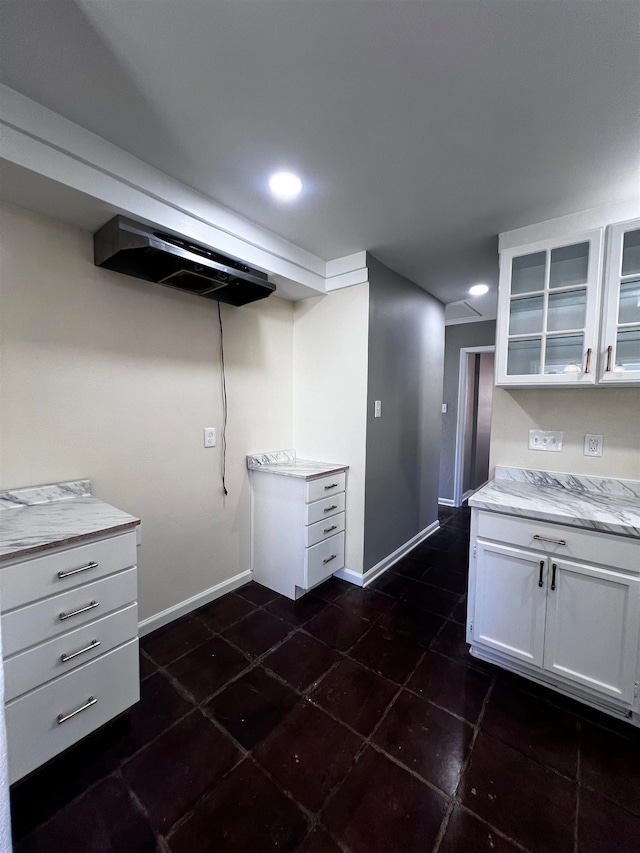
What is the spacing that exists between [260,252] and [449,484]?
148 inches

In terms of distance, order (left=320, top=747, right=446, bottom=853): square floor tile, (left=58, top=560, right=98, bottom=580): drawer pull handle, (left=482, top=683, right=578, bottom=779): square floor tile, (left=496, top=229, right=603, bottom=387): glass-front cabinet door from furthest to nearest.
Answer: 1. (left=496, top=229, right=603, bottom=387): glass-front cabinet door
2. (left=482, top=683, right=578, bottom=779): square floor tile
3. (left=58, top=560, right=98, bottom=580): drawer pull handle
4. (left=320, top=747, right=446, bottom=853): square floor tile

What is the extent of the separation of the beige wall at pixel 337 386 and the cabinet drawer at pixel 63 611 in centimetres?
159

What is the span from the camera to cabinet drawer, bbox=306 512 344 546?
2.34m

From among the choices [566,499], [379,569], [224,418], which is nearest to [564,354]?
[566,499]

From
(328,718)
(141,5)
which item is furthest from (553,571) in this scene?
(141,5)

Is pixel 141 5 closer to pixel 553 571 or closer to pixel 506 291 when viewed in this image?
pixel 506 291

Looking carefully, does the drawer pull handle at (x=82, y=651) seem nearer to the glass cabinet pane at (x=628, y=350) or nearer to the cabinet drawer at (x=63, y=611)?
the cabinet drawer at (x=63, y=611)

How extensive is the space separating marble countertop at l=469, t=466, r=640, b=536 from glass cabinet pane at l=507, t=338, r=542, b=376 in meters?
0.62

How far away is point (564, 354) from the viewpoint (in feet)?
6.24

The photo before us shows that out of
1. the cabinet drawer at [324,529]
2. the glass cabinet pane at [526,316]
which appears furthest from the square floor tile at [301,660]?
the glass cabinet pane at [526,316]

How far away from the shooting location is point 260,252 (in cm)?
218

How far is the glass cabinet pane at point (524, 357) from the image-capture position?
78.1 inches

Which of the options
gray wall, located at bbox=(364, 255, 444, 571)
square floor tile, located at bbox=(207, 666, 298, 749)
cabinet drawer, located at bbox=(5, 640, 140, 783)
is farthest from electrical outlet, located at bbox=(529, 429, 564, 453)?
cabinet drawer, located at bbox=(5, 640, 140, 783)

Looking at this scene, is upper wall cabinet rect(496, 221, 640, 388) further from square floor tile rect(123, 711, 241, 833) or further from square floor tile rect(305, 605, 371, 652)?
square floor tile rect(123, 711, 241, 833)
